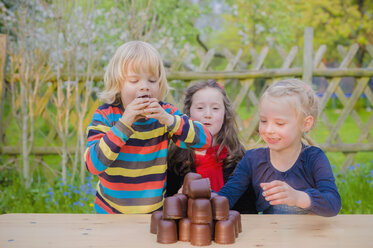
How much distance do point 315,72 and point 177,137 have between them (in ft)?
12.2

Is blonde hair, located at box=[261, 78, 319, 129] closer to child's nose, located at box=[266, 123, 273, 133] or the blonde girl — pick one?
the blonde girl

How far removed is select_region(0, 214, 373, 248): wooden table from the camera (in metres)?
1.42

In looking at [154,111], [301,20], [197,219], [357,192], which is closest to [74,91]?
[154,111]

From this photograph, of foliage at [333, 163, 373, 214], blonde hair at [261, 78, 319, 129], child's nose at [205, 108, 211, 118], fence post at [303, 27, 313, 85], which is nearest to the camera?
blonde hair at [261, 78, 319, 129]

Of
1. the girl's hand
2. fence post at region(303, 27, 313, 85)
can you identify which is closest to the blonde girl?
the girl's hand

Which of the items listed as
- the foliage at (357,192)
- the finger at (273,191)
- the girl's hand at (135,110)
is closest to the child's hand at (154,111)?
the girl's hand at (135,110)

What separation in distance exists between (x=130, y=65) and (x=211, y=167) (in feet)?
3.15

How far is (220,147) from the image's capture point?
8.23 ft

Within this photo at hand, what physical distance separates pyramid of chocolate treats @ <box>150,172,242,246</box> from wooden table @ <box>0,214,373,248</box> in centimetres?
3

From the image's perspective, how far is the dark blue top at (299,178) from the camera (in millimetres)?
1639

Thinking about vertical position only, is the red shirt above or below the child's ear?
below

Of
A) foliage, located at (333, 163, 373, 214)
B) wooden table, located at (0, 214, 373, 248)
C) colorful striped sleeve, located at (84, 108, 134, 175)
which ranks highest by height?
colorful striped sleeve, located at (84, 108, 134, 175)

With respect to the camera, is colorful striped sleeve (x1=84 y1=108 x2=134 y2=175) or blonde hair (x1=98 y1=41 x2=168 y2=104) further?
blonde hair (x1=98 y1=41 x2=168 y2=104)

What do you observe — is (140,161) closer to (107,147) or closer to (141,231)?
(107,147)
